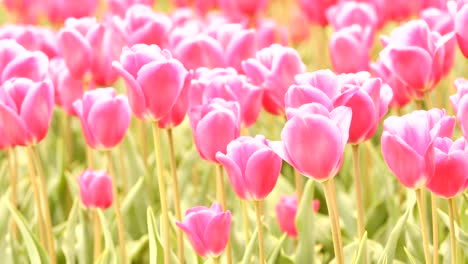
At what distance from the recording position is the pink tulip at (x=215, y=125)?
4.44ft

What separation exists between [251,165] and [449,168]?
0.92 ft

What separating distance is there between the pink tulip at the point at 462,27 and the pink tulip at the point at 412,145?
374 mm

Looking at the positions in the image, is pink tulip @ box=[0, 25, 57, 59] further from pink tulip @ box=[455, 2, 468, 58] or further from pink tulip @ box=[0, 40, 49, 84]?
pink tulip @ box=[455, 2, 468, 58]

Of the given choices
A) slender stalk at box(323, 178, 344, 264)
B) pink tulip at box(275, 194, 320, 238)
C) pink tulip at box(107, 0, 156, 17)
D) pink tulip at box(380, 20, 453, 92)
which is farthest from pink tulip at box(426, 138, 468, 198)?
pink tulip at box(107, 0, 156, 17)

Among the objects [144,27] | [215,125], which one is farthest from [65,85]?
[215,125]

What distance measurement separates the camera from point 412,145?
1.20 meters

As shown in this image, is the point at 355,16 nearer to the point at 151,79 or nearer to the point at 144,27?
the point at 144,27

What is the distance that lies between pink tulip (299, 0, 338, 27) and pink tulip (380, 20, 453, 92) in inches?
42.9

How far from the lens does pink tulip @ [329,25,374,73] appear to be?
6.18ft

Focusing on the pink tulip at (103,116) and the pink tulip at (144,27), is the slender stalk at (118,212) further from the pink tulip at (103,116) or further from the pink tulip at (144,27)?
the pink tulip at (144,27)

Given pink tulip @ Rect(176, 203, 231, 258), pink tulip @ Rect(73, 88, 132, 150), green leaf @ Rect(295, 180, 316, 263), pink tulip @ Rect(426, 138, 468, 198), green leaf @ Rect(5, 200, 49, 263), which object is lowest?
green leaf @ Rect(295, 180, 316, 263)

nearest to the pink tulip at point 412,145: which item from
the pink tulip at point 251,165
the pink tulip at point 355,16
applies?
the pink tulip at point 251,165

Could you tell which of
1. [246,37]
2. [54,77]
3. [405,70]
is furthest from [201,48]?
[405,70]

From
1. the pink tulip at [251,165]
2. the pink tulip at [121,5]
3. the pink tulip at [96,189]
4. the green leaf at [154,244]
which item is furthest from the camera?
the pink tulip at [121,5]
